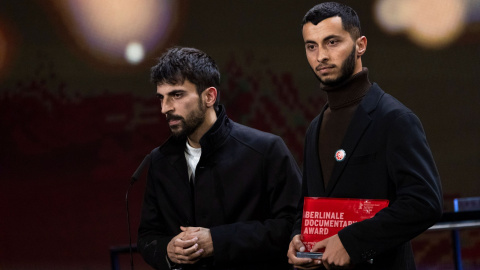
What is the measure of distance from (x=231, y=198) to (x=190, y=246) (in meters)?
0.24

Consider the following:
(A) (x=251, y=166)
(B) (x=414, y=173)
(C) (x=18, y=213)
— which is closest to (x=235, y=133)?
(A) (x=251, y=166)

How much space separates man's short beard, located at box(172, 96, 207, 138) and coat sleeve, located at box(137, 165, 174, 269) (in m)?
0.26

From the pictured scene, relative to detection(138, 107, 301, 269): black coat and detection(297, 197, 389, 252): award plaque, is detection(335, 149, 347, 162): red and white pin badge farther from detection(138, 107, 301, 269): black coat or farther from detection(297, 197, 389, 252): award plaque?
detection(138, 107, 301, 269): black coat

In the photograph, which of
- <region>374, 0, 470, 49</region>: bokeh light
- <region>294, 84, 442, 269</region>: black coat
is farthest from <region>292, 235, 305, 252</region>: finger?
<region>374, 0, 470, 49</region>: bokeh light

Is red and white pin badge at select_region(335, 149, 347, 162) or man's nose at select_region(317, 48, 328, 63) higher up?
man's nose at select_region(317, 48, 328, 63)

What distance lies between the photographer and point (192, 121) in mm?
2365

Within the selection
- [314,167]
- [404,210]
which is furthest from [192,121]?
[404,210]

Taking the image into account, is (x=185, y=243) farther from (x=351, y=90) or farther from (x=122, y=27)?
(x=122, y=27)

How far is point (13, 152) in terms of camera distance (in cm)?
488

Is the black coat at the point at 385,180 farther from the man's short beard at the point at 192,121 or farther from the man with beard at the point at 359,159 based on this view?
the man's short beard at the point at 192,121

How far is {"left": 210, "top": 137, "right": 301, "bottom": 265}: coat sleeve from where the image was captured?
7.43 ft

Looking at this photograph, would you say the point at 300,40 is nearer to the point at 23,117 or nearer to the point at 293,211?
the point at 23,117

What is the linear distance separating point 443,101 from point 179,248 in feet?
12.1

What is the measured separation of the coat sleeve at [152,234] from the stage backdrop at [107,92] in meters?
2.51
